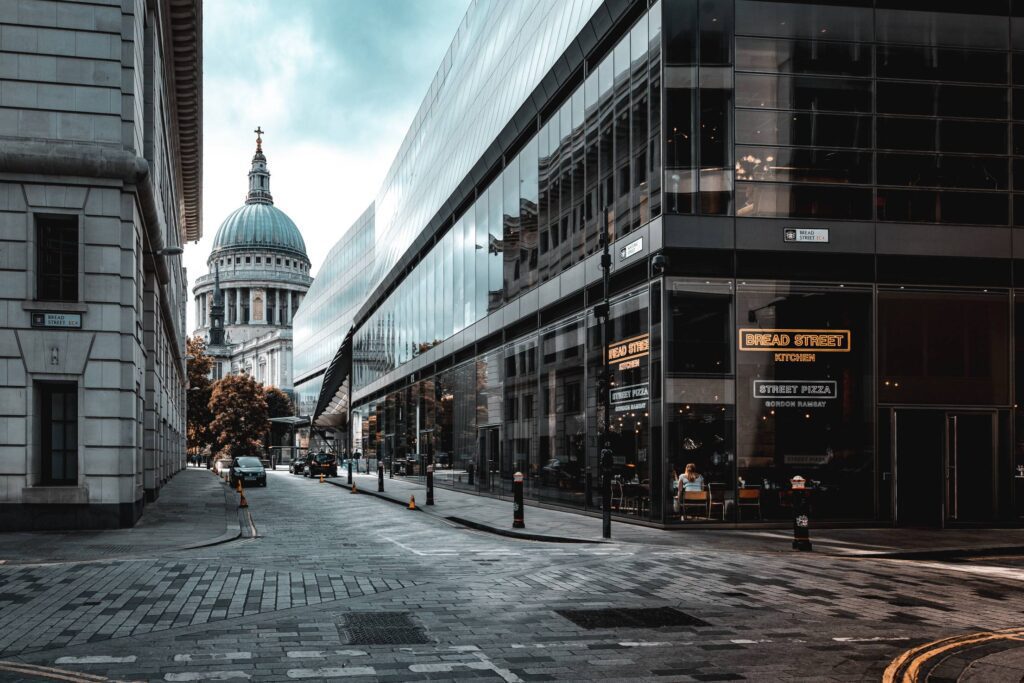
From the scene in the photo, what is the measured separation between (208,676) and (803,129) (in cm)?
1911

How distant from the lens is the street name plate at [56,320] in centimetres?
2077

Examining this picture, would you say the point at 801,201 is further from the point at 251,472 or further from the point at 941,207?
the point at 251,472

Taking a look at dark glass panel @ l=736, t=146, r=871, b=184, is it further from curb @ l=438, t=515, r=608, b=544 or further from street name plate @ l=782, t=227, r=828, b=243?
curb @ l=438, t=515, r=608, b=544

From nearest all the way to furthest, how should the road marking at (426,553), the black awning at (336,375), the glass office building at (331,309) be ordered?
1. the road marking at (426,553)
2. the glass office building at (331,309)
3. the black awning at (336,375)

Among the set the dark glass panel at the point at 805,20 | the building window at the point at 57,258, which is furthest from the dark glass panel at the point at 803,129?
the building window at the point at 57,258

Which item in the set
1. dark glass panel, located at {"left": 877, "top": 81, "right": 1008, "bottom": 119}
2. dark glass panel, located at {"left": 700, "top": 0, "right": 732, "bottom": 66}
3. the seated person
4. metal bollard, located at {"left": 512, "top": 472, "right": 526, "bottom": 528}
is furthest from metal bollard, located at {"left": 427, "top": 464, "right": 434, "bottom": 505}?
dark glass panel, located at {"left": 877, "top": 81, "right": 1008, "bottom": 119}

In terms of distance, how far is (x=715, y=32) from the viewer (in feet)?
72.6

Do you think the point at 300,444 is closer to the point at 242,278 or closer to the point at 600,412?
the point at 242,278

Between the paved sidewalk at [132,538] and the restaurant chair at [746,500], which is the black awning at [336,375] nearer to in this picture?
the paved sidewalk at [132,538]

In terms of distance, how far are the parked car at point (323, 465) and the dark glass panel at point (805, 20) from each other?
45.2 meters

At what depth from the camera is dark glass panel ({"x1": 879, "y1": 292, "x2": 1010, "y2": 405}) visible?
73.7 ft

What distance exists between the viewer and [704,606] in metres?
11.4

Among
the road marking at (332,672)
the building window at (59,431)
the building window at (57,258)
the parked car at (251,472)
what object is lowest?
the parked car at (251,472)

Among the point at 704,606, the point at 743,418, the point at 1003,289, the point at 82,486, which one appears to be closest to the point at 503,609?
the point at 704,606
